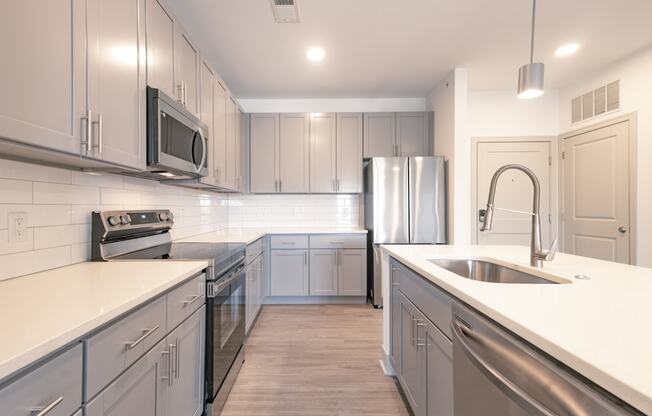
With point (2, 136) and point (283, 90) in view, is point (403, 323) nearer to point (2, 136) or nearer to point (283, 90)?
point (2, 136)

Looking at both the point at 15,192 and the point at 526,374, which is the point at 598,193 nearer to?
the point at 526,374

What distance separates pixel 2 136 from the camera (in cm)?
84

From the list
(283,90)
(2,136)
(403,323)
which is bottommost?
(403,323)

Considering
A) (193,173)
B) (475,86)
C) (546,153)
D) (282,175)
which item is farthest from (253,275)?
(546,153)

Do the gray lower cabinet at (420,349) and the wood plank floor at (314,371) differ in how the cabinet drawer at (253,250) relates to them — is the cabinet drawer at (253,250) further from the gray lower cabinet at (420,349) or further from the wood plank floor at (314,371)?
the gray lower cabinet at (420,349)

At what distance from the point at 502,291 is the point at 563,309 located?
0.60 ft

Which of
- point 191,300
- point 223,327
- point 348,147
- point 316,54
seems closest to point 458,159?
point 348,147

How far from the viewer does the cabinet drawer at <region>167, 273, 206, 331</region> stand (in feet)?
4.03

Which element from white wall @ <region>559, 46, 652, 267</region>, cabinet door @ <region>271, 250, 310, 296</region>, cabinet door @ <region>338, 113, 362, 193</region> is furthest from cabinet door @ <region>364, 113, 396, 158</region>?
white wall @ <region>559, 46, 652, 267</region>

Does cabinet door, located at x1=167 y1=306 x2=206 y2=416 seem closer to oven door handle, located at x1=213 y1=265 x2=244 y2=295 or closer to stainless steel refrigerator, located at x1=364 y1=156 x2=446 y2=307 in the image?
oven door handle, located at x1=213 y1=265 x2=244 y2=295

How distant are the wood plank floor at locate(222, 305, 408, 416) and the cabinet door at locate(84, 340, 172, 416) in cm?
81

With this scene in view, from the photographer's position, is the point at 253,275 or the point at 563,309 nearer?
the point at 563,309

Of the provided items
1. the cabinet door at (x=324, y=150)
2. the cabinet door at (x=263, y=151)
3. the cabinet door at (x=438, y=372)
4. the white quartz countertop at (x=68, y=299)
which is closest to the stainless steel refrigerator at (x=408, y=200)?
the cabinet door at (x=324, y=150)

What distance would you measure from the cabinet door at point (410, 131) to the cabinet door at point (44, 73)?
3373 mm
